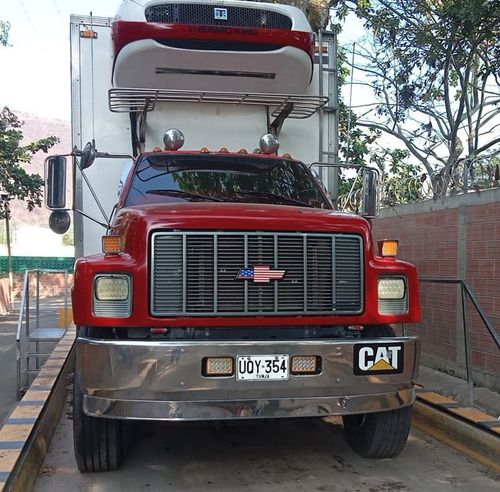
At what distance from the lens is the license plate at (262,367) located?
3.87 meters

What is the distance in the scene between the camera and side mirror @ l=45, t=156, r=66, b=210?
16.6 ft

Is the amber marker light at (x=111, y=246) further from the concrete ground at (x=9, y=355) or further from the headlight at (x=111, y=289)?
the concrete ground at (x=9, y=355)

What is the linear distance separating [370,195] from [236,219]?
2.13 meters

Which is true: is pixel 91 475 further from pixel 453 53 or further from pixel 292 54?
pixel 453 53

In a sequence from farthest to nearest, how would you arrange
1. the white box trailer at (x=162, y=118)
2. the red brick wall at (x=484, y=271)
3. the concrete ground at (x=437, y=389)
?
the red brick wall at (x=484, y=271) < the white box trailer at (x=162, y=118) < the concrete ground at (x=437, y=389)

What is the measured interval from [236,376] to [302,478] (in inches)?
42.6

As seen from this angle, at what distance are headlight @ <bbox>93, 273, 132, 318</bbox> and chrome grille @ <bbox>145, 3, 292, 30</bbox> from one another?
3.05 meters

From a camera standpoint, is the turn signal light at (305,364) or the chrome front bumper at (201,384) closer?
the chrome front bumper at (201,384)

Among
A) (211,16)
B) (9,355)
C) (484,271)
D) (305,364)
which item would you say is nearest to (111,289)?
(305,364)

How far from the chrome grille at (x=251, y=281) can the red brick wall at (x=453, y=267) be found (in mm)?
2991

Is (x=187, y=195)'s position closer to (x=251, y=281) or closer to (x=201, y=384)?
(x=251, y=281)

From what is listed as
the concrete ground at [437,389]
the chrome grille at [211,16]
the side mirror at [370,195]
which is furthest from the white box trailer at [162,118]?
the concrete ground at [437,389]

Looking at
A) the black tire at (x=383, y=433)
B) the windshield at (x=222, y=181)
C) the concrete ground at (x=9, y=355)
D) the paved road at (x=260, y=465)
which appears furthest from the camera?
the concrete ground at (x=9, y=355)

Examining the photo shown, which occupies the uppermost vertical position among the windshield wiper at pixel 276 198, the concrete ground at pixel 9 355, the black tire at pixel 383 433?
the windshield wiper at pixel 276 198
